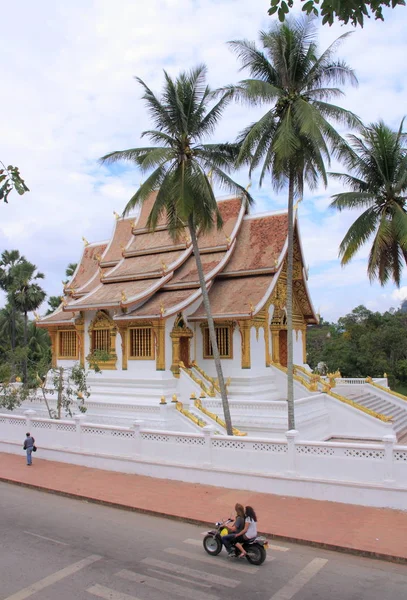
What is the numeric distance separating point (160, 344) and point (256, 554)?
12.0 m

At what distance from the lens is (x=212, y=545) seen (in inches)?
301

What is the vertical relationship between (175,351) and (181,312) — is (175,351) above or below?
below

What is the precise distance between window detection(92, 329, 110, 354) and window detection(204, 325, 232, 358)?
152 inches

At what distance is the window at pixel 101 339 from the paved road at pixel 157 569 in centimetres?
1149

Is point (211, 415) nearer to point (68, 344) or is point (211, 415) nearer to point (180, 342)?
point (180, 342)

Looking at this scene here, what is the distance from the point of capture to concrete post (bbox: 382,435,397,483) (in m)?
9.81

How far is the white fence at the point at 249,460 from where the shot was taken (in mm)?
→ 9914

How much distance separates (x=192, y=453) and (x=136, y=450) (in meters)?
1.65

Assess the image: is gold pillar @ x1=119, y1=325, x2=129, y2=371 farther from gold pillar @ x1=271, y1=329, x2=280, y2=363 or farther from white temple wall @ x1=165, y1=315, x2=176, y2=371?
gold pillar @ x1=271, y1=329, x2=280, y2=363

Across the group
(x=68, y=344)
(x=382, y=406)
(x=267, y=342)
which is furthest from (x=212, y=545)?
(x=68, y=344)

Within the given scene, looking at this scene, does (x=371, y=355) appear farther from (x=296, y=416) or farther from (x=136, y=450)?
(x=136, y=450)

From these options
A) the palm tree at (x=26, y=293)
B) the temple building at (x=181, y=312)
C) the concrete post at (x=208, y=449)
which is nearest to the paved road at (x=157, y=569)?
the concrete post at (x=208, y=449)

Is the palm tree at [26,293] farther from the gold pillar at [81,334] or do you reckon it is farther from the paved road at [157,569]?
the paved road at [157,569]

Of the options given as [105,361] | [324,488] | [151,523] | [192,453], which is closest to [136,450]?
[192,453]
